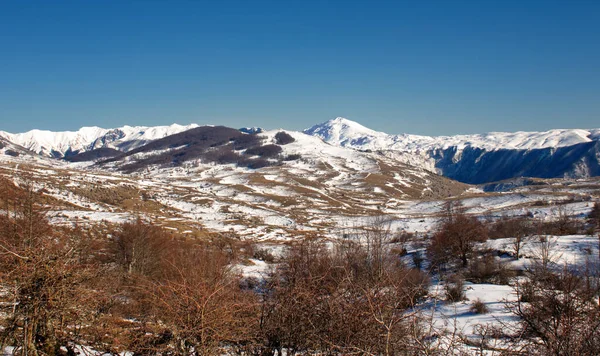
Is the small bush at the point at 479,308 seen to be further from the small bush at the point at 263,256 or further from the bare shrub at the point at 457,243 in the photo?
the small bush at the point at 263,256

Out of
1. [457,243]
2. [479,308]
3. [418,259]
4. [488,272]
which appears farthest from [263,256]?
[479,308]

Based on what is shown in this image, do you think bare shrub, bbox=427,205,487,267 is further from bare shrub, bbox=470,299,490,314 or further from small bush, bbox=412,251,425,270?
bare shrub, bbox=470,299,490,314

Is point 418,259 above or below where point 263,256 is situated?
above

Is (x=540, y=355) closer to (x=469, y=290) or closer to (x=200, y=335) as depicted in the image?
(x=200, y=335)

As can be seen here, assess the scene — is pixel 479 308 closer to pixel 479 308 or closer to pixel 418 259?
pixel 479 308

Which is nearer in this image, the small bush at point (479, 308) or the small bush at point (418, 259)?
the small bush at point (479, 308)

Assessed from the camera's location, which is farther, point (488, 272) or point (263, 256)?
point (263, 256)

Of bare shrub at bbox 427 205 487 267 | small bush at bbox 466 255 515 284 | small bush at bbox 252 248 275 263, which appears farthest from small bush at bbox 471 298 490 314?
small bush at bbox 252 248 275 263

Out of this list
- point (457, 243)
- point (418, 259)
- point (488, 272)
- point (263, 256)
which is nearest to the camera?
point (488, 272)

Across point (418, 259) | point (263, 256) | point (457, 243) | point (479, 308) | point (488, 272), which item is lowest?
point (263, 256)

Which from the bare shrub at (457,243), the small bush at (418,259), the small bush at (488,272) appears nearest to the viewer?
the small bush at (488,272)

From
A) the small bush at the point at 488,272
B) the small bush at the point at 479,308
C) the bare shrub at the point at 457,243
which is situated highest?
the bare shrub at the point at 457,243

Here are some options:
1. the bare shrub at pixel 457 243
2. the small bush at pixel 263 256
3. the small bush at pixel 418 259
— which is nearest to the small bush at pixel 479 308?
the bare shrub at pixel 457 243

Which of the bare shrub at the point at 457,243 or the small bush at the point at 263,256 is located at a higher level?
the bare shrub at the point at 457,243
